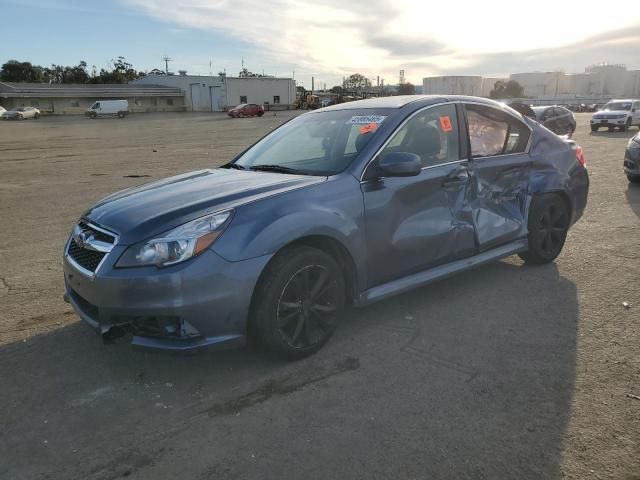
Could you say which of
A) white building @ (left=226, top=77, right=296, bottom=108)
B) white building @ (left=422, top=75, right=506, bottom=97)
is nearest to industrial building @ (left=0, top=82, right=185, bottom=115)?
white building @ (left=226, top=77, right=296, bottom=108)

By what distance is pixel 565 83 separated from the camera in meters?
149

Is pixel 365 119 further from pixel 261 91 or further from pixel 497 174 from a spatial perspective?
pixel 261 91

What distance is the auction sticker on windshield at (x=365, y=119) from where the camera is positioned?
4.12 m

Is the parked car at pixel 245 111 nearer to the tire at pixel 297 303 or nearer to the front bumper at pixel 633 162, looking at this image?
the front bumper at pixel 633 162

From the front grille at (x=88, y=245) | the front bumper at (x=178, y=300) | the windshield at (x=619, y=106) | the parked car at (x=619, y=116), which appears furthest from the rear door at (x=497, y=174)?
the windshield at (x=619, y=106)

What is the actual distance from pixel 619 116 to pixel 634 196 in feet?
70.4

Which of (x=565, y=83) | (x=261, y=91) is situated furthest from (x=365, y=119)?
(x=565, y=83)

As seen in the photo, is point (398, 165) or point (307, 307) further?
point (398, 165)

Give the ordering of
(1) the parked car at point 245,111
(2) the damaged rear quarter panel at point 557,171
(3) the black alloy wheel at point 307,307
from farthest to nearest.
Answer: (1) the parked car at point 245,111 → (2) the damaged rear quarter panel at point 557,171 → (3) the black alloy wheel at point 307,307

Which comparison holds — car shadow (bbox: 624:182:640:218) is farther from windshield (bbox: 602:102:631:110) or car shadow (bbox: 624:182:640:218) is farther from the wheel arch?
windshield (bbox: 602:102:631:110)

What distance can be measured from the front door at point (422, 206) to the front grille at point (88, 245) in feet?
5.67

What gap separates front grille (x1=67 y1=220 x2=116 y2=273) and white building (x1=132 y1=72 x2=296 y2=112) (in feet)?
269

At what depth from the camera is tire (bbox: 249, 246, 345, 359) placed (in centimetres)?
328

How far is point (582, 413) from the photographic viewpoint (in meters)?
2.94
